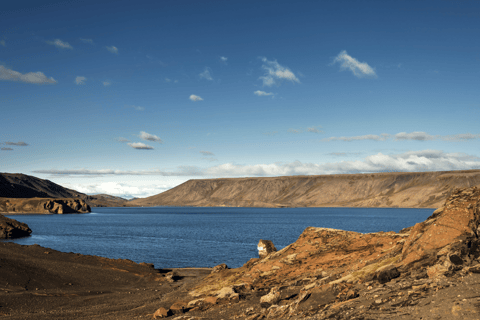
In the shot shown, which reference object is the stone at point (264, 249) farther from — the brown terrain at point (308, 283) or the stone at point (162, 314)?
the stone at point (162, 314)

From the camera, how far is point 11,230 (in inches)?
2904

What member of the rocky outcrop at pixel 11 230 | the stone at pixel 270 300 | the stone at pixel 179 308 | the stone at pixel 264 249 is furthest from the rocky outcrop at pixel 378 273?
the rocky outcrop at pixel 11 230

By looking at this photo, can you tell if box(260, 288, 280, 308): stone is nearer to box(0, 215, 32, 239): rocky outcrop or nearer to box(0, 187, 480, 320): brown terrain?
box(0, 187, 480, 320): brown terrain

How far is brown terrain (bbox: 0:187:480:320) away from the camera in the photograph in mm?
11812

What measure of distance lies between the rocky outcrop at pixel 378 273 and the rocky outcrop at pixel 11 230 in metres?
69.0

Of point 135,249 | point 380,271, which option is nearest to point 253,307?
point 380,271

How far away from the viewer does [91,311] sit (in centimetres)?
2147

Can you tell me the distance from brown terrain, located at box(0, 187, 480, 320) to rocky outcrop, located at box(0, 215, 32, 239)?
43.9 meters

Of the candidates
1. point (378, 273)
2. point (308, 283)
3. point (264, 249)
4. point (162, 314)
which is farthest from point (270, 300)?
point (264, 249)

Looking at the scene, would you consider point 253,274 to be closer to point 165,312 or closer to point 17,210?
point 165,312

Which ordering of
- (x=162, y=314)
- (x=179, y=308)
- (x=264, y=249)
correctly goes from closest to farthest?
(x=162, y=314)
(x=179, y=308)
(x=264, y=249)

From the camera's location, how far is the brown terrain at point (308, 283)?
465 inches

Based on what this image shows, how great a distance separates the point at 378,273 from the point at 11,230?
79.3 meters

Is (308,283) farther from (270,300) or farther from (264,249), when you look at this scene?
(264,249)
